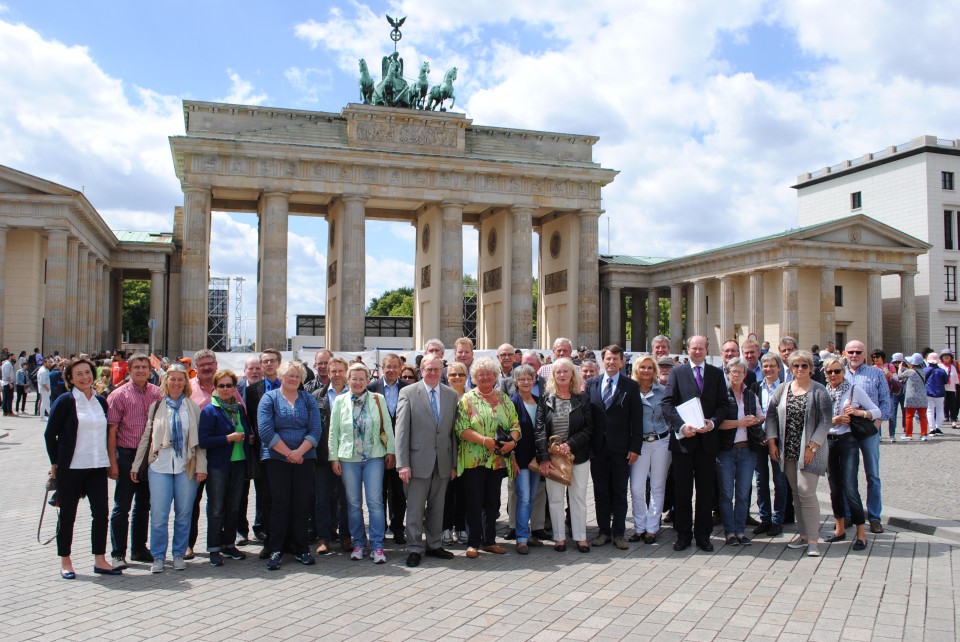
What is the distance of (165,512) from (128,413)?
108cm

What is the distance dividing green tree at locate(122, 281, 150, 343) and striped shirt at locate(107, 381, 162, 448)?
255ft

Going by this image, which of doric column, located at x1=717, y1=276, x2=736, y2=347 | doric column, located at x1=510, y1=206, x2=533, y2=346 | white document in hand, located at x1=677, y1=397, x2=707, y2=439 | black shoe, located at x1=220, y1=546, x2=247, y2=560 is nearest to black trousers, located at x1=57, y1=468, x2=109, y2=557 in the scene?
black shoe, located at x1=220, y1=546, x2=247, y2=560

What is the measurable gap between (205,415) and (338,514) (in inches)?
79.9

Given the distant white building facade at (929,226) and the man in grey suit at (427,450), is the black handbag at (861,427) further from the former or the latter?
the distant white building facade at (929,226)

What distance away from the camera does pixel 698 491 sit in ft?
29.2

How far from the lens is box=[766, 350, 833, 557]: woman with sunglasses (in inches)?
331

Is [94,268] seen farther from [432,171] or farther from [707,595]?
[707,595]

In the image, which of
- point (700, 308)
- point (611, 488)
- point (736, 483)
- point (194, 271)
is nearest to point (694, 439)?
point (736, 483)

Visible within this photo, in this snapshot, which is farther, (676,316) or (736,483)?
(676,316)

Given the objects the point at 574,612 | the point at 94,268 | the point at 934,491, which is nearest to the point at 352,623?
the point at 574,612

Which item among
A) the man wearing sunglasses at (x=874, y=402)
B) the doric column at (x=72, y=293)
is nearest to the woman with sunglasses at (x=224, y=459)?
the man wearing sunglasses at (x=874, y=402)

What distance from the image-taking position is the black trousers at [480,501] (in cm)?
860

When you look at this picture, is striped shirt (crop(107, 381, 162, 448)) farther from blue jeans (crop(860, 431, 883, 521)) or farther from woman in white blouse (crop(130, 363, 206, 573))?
blue jeans (crop(860, 431, 883, 521))

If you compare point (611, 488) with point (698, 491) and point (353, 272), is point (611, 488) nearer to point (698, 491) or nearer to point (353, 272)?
point (698, 491)
